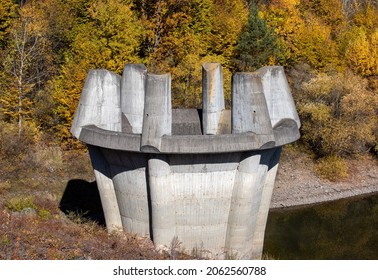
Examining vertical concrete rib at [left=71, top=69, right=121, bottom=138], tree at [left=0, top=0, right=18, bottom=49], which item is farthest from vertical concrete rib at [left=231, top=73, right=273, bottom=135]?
tree at [left=0, top=0, right=18, bottom=49]

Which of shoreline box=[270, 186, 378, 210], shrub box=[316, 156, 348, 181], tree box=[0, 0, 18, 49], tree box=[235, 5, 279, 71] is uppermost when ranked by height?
tree box=[0, 0, 18, 49]

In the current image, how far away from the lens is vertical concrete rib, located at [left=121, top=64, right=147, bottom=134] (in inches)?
547

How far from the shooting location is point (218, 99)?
46.6 ft

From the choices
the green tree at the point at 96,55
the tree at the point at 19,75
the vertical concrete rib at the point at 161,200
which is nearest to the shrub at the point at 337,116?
the green tree at the point at 96,55

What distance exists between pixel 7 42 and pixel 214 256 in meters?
24.9

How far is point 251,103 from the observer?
11.6m

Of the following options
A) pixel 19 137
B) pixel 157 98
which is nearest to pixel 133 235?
pixel 157 98

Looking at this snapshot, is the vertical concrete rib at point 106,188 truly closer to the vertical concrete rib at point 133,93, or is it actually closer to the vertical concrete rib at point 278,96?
the vertical concrete rib at point 133,93

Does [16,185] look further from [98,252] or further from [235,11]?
[235,11]

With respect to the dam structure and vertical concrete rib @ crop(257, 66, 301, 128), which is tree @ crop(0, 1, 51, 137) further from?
vertical concrete rib @ crop(257, 66, 301, 128)

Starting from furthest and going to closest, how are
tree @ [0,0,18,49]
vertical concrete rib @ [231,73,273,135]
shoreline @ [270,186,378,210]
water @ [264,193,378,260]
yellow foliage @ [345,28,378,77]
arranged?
yellow foliage @ [345,28,378,77], tree @ [0,0,18,49], shoreline @ [270,186,378,210], water @ [264,193,378,260], vertical concrete rib @ [231,73,273,135]

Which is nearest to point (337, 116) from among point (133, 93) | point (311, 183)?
point (311, 183)

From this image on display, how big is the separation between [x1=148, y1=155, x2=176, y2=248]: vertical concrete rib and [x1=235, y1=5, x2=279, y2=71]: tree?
22279 millimetres

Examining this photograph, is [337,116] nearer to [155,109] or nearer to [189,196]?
[189,196]
